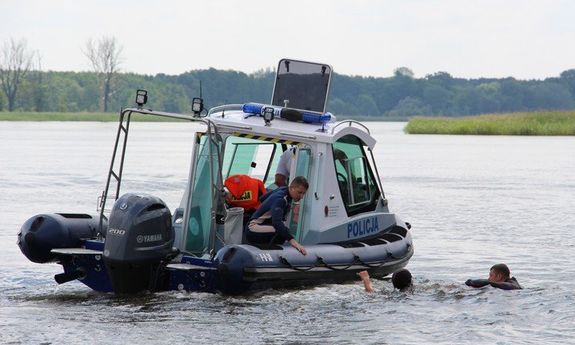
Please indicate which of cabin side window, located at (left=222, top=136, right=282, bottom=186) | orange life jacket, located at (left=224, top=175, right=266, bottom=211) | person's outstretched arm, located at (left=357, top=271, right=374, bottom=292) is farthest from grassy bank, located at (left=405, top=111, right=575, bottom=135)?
orange life jacket, located at (left=224, top=175, right=266, bottom=211)

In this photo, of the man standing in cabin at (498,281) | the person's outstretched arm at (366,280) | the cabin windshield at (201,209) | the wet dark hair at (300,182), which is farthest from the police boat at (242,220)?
the man standing in cabin at (498,281)

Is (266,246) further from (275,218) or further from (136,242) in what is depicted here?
(136,242)

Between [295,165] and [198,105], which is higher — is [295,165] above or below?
below

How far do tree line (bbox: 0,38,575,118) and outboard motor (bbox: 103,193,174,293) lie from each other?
12375 centimetres

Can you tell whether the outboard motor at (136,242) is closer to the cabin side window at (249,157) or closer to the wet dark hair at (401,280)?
the cabin side window at (249,157)

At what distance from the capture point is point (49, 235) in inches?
535

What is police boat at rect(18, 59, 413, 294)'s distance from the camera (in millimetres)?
12711

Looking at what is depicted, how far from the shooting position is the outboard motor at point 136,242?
41.1 feet

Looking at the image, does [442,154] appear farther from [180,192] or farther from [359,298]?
[359,298]

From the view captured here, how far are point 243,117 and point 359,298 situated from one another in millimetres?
2554

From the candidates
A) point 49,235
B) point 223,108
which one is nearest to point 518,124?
point 223,108

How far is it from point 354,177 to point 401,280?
148 cm

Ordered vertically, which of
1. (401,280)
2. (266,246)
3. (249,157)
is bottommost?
(401,280)

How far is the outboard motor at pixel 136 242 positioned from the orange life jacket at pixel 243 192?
1.22 metres
